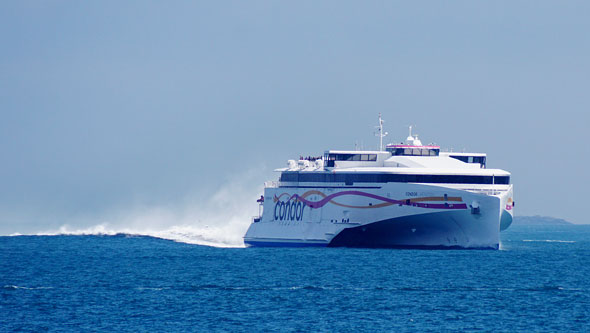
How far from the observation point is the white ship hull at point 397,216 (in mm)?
79688

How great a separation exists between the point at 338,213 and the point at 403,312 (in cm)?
3525

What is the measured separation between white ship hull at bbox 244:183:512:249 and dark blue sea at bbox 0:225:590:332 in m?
1.50

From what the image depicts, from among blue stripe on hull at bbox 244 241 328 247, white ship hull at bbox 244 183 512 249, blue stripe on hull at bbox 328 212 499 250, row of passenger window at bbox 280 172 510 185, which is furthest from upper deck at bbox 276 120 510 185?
blue stripe on hull at bbox 244 241 328 247

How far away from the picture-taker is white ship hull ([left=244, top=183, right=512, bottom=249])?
7969 centimetres

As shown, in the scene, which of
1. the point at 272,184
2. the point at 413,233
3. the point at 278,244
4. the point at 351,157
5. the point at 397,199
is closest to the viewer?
the point at 397,199

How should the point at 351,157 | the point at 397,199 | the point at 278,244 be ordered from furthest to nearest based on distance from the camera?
the point at 278,244 → the point at 351,157 → the point at 397,199

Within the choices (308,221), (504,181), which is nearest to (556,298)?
(504,181)

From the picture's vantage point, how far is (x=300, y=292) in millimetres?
59719

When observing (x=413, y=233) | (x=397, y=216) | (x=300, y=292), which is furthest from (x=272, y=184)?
(x=300, y=292)

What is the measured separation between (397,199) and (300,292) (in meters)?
23.6

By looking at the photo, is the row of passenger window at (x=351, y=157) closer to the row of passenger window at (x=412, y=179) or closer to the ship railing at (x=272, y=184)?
the row of passenger window at (x=412, y=179)

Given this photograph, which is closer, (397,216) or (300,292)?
(300,292)

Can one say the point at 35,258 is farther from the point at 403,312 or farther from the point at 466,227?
the point at 403,312

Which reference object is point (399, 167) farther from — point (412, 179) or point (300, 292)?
point (300, 292)
